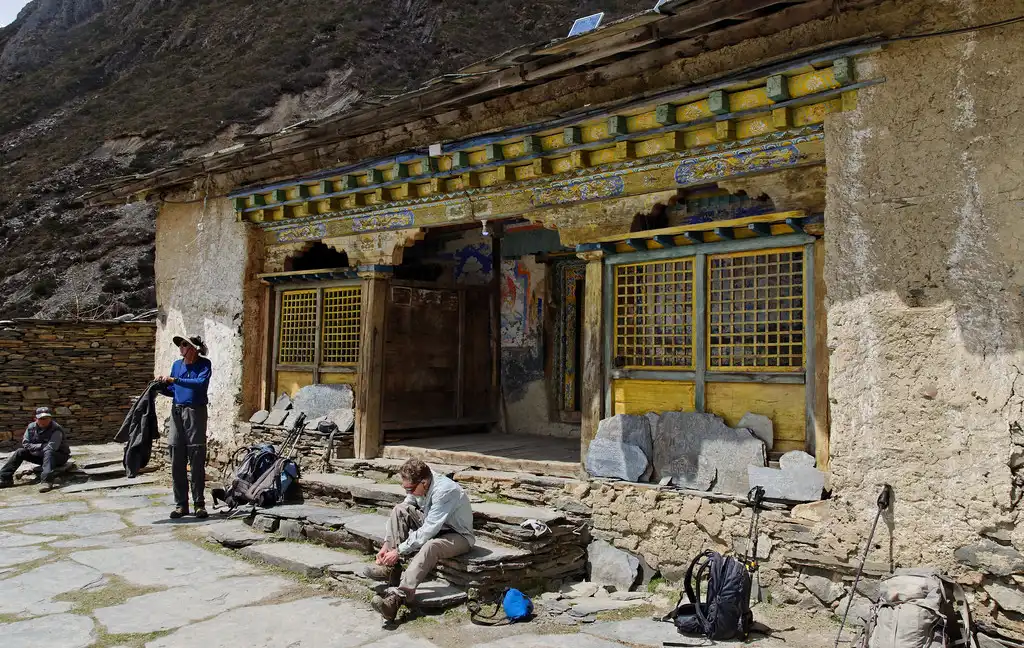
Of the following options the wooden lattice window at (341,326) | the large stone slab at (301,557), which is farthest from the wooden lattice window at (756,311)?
the wooden lattice window at (341,326)

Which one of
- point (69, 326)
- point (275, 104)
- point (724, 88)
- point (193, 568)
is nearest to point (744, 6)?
point (724, 88)

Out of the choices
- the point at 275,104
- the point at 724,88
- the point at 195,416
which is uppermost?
the point at 275,104

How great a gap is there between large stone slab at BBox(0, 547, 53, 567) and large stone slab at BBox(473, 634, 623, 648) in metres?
3.87

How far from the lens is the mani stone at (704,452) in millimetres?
5328

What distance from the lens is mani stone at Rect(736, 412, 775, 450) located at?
5.31 metres

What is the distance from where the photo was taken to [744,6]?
4.74 metres

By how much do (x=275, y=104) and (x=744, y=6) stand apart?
24.9m

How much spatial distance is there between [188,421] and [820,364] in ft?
18.1

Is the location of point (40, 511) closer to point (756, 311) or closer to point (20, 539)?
point (20, 539)

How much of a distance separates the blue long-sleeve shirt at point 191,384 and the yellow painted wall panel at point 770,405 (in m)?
4.63

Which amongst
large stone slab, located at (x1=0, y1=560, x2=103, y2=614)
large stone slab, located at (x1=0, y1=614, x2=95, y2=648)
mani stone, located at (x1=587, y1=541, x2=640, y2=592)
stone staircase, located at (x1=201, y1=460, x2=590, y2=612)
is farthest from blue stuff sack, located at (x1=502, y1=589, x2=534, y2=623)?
large stone slab, located at (x1=0, y1=560, x2=103, y2=614)

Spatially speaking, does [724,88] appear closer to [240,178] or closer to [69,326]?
[240,178]

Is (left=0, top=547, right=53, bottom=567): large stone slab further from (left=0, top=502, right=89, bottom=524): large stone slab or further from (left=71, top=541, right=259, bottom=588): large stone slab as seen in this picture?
(left=0, top=502, right=89, bottom=524): large stone slab

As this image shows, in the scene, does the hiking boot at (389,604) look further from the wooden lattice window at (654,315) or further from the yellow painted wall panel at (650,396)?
the wooden lattice window at (654,315)
